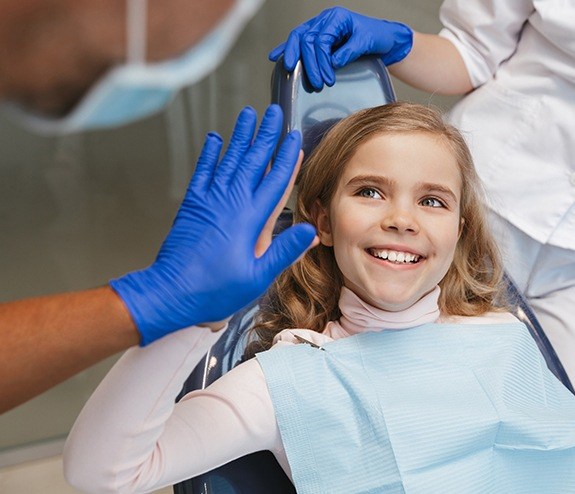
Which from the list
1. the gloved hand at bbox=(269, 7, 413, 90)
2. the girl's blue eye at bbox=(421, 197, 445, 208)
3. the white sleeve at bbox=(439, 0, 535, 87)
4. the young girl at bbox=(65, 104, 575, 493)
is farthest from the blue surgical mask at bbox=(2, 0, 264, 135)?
the white sleeve at bbox=(439, 0, 535, 87)

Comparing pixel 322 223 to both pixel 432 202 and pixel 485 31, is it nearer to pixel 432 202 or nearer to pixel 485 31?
pixel 432 202

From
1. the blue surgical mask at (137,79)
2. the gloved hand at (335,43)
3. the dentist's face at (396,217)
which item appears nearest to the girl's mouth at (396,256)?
the dentist's face at (396,217)

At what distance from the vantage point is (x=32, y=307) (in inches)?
35.1

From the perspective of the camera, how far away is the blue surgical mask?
1.74ft

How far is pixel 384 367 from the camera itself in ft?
4.20

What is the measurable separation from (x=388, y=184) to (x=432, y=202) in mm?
86

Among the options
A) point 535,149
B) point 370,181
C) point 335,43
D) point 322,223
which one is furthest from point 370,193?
point 535,149

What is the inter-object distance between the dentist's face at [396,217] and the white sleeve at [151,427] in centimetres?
31

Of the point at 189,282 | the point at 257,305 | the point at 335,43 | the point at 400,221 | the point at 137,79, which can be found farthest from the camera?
the point at 335,43

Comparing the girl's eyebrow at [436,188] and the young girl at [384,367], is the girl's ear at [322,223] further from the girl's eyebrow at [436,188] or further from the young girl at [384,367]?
the girl's eyebrow at [436,188]

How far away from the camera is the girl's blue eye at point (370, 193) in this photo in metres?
1.30

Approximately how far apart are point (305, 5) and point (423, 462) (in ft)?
5.75

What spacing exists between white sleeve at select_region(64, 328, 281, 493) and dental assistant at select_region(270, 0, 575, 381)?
764mm

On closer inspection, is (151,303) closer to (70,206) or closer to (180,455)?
(180,455)
